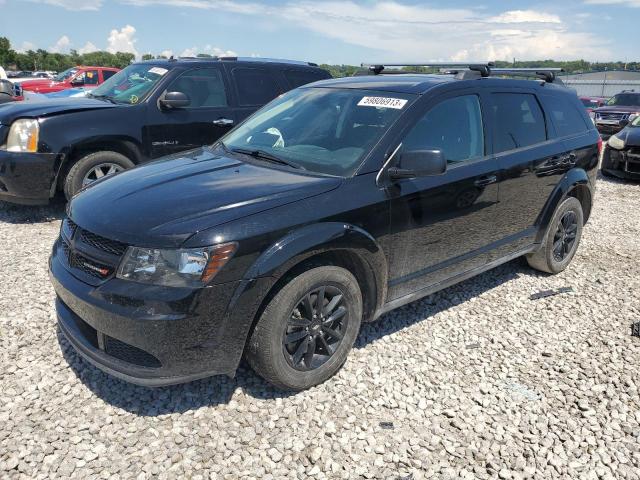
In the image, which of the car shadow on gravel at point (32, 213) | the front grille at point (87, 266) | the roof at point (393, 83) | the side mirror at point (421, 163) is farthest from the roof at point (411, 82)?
the car shadow on gravel at point (32, 213)

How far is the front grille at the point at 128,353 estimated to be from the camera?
2.64m

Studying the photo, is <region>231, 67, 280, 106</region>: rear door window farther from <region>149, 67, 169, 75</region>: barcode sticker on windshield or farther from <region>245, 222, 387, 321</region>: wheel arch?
<region>245, 222, 387, 321</region>: wheel arch

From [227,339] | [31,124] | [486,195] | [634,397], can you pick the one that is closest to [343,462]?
[227,339]

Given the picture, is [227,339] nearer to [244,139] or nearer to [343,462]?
[343,462]

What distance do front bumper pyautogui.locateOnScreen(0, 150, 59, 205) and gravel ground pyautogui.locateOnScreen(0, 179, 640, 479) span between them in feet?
6.67

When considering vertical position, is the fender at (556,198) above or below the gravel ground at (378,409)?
above

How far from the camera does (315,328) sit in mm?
3090

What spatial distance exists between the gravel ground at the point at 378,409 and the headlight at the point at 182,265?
2.78 feet

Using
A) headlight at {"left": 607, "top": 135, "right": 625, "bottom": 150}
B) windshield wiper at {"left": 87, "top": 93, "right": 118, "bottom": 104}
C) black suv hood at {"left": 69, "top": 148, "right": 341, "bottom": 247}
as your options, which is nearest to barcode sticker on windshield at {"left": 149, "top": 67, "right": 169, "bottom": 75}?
windshield wiper at {"left": 87, "top": 93, "right": 118, "bottom": 104}

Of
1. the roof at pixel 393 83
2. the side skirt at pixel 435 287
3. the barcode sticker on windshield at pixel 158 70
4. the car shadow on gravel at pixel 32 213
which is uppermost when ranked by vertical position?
the barcode sticker on windshield at pixel 158 70

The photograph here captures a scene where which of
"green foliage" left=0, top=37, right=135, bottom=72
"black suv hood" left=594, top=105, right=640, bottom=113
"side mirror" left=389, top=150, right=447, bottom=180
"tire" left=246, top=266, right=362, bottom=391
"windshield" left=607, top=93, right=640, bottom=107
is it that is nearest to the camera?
"tire" left=246, top=266, right=362, bottom=391

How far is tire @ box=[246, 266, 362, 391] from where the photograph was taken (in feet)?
9.27

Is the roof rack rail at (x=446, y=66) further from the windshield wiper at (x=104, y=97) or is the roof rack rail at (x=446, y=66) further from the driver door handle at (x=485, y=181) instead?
the windshield wiper at (x=104, y=97)

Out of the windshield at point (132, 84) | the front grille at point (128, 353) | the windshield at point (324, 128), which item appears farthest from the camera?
the windshield at point (132, 84)
